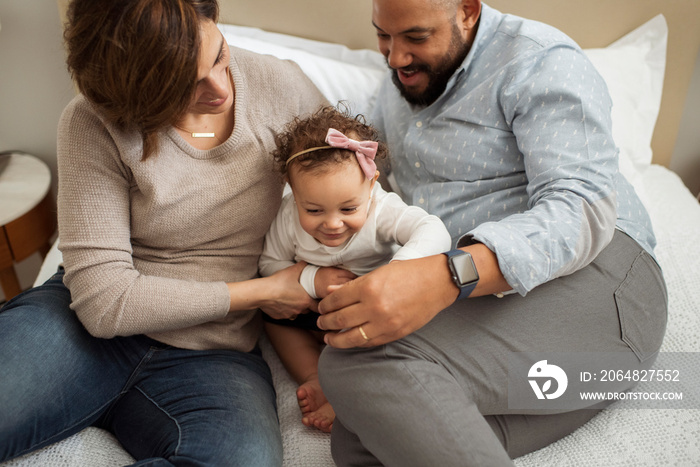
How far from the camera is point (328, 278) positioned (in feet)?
4.18

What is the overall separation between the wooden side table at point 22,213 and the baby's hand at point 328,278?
1.15 m

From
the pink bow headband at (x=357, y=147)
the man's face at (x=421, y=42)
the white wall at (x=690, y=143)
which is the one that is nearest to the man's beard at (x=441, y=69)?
the man's face at (x=421, y=42)

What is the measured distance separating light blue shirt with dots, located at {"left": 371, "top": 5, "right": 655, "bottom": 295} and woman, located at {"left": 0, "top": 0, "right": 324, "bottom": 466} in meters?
0.41

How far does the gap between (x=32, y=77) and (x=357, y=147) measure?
4.94 ft

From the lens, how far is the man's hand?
3.33ft

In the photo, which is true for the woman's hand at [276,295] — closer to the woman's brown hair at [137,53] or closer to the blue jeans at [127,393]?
the blue jeans at [127,393]

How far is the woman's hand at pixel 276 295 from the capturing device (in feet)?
4.11

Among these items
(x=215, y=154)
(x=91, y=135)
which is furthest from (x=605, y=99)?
(x=91, y=135)

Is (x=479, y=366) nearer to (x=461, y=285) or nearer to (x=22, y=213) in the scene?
(x=461, y=285)

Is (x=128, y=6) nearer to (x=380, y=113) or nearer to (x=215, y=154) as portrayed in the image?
(x=215, y=154)

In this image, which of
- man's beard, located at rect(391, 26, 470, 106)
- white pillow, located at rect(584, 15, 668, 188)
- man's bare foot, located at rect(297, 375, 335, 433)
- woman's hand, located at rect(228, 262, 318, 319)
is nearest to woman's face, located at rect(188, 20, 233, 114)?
woman's hand, located at rect(228, 262, 318, 319)

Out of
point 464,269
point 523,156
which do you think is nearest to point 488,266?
point 464,269

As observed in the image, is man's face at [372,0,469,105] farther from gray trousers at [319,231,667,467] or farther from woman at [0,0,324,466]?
gray trousers at [319,231,667,467]

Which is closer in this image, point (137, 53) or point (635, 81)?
point (137, 53)
